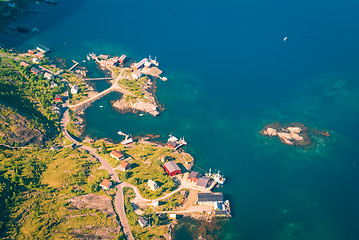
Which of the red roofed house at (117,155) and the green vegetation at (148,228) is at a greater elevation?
the red roofed house at (117,155)

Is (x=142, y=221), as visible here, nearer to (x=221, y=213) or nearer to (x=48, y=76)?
(x=221, y=213)

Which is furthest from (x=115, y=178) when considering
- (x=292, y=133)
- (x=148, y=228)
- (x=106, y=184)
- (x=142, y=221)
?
(x=292, y=133)

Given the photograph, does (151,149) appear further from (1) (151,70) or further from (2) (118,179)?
(1) (151,70)

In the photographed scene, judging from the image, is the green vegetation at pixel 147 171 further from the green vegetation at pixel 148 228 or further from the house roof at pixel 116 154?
the green vegetation at pixel 148 228

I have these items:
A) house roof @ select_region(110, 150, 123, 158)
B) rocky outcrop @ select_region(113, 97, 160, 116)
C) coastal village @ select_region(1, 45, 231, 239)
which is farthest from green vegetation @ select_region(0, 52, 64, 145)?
rocky outcrop @ select_region(113, 97, 160, 116)

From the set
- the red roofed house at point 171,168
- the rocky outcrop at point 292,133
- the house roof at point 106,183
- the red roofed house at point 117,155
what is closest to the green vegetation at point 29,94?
the red roofed house at point 117,155
